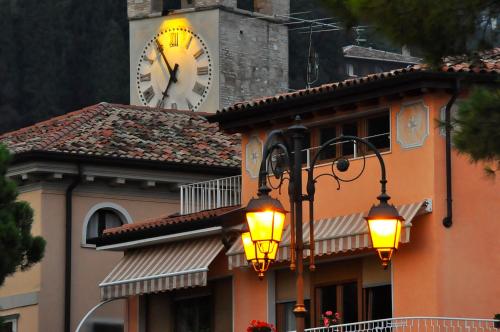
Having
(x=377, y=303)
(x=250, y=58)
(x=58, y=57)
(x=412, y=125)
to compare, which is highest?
(x=58, y=57)

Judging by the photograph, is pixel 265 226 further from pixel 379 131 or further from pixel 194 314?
pixel 194 314

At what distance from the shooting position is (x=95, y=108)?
45.7m

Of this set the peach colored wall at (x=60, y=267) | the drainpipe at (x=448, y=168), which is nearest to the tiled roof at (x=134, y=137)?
the peach colored wall at (x=60, y=267)

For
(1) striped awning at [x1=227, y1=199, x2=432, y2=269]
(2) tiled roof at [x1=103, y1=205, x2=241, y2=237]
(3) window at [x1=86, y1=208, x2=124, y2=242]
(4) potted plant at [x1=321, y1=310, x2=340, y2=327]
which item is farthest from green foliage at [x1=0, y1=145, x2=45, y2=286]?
(3) window at [x1=86, y1=208, x2=124, y2=242]

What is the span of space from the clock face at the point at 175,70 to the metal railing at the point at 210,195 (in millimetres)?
27207

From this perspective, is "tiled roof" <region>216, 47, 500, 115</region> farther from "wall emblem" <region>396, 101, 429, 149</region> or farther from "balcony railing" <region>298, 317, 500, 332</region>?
"balcony railing" <region>298, 317, 500, 332</region>

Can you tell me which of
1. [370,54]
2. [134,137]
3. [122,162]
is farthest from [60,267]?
[370,54]

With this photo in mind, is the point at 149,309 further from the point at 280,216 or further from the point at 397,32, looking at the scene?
the point at 397,32

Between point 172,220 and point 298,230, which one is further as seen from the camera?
point 172,220

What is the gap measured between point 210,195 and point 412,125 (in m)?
5.86

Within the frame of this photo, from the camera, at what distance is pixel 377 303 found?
113 feet

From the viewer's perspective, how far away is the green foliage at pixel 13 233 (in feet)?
108

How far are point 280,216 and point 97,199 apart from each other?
689 inches

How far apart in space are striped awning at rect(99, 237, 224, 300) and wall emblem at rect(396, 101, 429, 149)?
4325 mm
